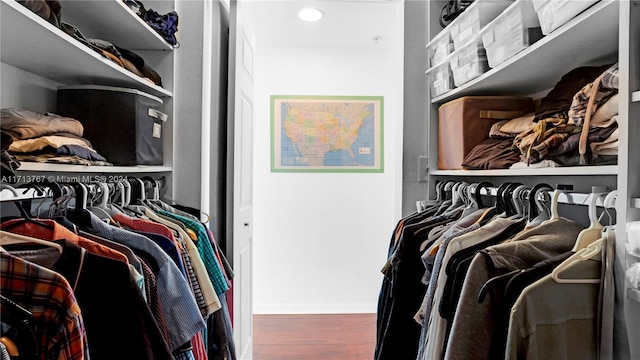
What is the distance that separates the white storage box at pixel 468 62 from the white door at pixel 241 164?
105 centimetres

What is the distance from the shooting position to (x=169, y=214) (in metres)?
1.65

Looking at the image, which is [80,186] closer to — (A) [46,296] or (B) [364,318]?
(A) [46,296]

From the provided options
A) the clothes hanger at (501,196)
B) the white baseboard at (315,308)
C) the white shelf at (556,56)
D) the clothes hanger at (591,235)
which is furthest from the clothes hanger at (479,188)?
the white baseboard at (315,308)

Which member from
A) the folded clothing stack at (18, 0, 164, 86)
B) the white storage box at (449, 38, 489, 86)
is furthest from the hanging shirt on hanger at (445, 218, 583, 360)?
the folded clothing stack at (18, 0, 164, 86)

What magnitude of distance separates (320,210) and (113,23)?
240 cm

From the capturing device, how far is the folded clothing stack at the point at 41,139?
113 centimetres

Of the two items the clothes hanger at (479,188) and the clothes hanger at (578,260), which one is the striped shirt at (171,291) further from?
the clothes hanger at (479,188)

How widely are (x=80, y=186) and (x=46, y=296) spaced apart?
49cm

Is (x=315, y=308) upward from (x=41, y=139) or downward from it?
downward

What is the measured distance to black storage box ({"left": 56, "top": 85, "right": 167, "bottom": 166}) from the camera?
5.23 feet

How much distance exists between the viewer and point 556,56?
129 centimetres

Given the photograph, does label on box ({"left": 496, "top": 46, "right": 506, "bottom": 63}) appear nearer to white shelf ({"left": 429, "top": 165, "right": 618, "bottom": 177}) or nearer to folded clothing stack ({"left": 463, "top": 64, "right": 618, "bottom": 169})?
folded clothing stack ({"left": 463, "top": 64, "right": 618, "bottom": 169})

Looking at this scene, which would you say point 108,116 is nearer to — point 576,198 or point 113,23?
point 113,23

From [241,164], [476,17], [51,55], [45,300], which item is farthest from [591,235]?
[241,164]
